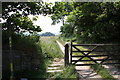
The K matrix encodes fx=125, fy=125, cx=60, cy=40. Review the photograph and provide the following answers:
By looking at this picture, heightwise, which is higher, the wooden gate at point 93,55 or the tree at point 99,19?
the tree at point 99,19

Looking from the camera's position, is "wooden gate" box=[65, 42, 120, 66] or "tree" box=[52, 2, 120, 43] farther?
"tree" box=[52, 2, 120, 43]

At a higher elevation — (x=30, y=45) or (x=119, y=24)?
(x=119, y=24)

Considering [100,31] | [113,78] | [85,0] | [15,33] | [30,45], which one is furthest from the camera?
[100,31]

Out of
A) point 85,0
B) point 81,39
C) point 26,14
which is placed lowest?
point 81,39

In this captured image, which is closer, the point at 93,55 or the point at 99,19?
the point at 93,55

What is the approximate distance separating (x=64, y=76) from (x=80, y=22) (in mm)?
3778

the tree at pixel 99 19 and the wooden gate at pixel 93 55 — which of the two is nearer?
the wooden gate at pixel 93 55

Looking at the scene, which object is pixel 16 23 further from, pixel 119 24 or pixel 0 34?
pixel 119 24

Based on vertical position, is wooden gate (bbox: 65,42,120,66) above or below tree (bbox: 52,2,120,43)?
below

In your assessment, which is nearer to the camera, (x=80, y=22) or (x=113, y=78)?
(x=113, y=78)

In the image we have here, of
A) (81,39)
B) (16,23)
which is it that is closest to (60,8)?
(16,23)

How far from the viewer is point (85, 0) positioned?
5.49 meters

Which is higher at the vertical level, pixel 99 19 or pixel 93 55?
pixel 99 19

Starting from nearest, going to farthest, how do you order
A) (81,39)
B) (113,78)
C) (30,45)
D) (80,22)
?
(113,78), (30,45), (80,22), (81,39)
